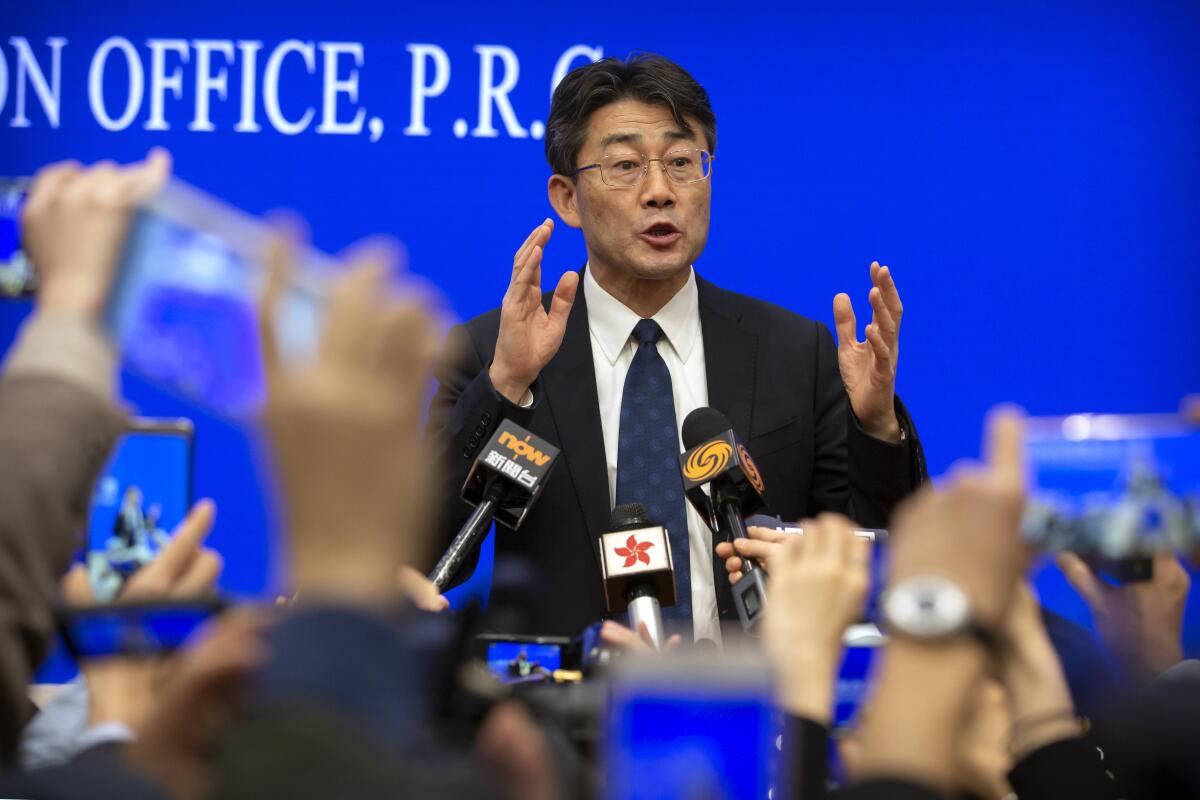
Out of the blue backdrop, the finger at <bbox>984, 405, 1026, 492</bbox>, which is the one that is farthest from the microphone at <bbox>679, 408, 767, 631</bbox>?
the blue backdrop

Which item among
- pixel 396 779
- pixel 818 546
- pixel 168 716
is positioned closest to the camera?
pixel 396 779

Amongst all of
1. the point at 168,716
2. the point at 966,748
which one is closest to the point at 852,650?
the point at 966,748

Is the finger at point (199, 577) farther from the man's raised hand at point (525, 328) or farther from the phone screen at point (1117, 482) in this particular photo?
the man's raised hand at point (525, 328)

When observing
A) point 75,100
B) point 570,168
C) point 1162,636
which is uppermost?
point 75,100

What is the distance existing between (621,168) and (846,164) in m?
1.13

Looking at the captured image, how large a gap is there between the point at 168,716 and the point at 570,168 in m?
2.21

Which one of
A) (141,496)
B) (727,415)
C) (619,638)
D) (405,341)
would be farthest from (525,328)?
(405,341)

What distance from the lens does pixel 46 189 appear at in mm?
1072

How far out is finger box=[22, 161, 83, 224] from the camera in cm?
107

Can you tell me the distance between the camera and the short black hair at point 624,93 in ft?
9.34

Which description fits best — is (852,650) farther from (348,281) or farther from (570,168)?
(570,168)

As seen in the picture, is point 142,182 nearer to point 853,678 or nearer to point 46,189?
point 46,189

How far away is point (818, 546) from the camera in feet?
3.73

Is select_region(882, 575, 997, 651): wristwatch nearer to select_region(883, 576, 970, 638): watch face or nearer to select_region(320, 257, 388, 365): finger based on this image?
select_region(883, 576, 970, 638): watch face
